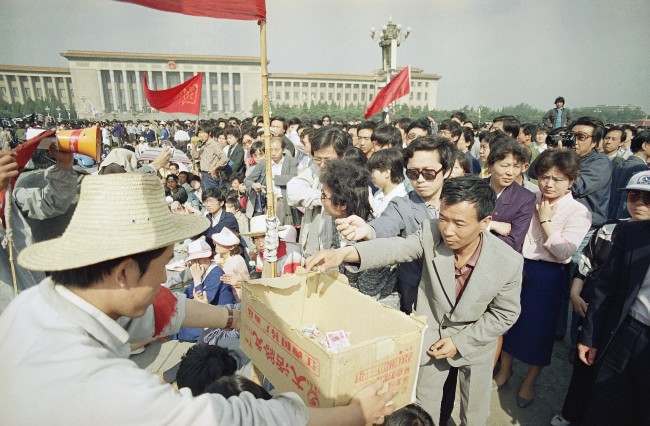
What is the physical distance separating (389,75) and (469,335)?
17.8 metres

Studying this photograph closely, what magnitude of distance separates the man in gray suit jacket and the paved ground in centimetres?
91

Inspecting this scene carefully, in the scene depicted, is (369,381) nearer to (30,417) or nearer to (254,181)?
(30,417)

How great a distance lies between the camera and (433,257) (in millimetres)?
2037

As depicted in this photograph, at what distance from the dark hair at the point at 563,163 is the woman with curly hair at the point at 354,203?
1.52 meters

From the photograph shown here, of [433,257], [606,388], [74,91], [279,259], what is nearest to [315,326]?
[433,257]

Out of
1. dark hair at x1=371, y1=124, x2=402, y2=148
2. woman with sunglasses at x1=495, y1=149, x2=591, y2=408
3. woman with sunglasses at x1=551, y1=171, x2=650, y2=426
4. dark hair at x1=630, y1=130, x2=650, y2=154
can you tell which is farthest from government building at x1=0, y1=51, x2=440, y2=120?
woman with sunglasses at x1=551, y1=171, x2=650, y2=426

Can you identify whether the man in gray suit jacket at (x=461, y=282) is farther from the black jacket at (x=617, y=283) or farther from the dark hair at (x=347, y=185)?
the black jacket at (x=617, y=283)

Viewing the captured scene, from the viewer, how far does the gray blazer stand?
6.32ft

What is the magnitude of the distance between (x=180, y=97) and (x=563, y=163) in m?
7.38

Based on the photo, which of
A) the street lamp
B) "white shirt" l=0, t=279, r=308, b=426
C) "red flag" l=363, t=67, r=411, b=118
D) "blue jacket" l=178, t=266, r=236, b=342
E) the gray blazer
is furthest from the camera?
the street lamp

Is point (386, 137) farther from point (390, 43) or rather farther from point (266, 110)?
point (390, 43)

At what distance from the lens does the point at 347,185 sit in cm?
248

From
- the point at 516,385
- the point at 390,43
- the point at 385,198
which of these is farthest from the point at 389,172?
the point at 390,43

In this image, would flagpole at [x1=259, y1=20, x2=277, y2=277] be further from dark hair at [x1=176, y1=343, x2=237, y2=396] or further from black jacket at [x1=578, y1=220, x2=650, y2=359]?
black jacket at [x1=578, y1=220, x2=650, y2=359]
